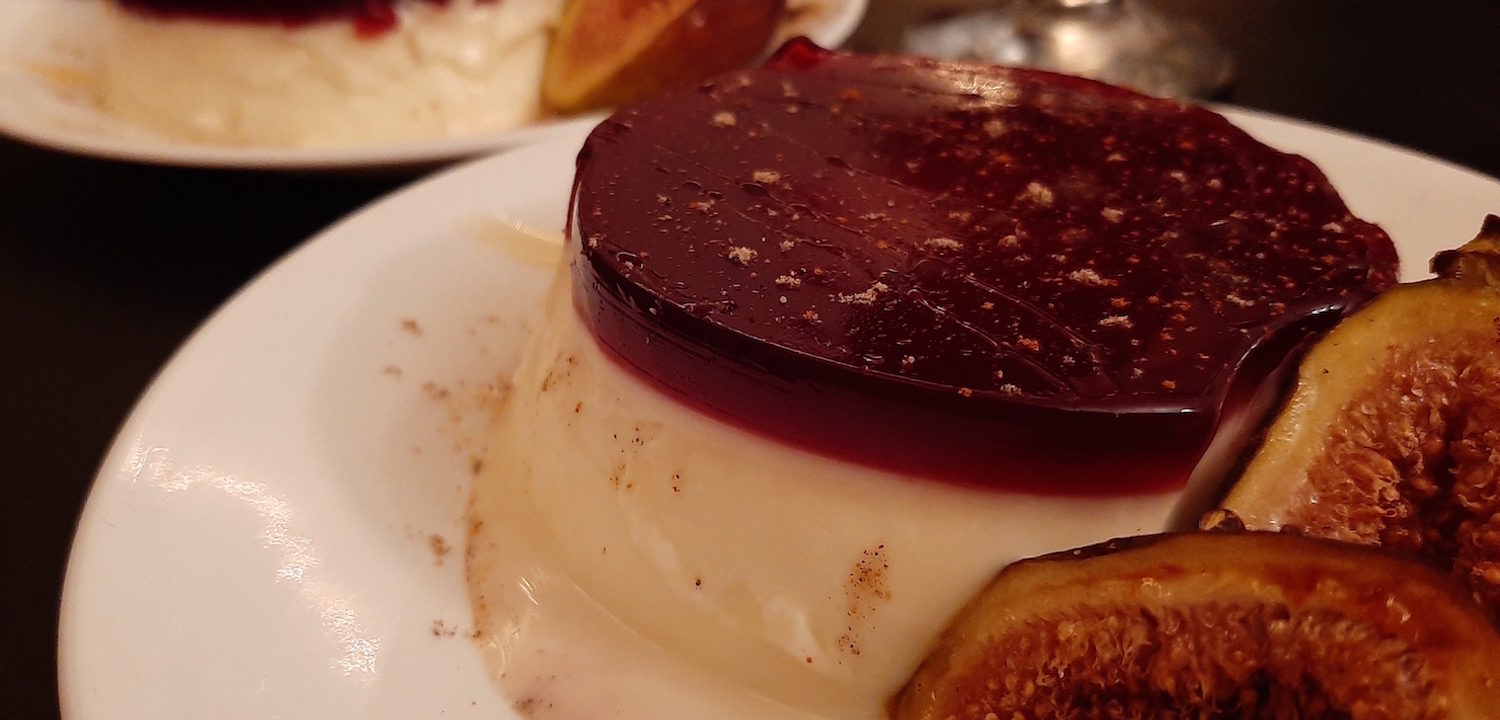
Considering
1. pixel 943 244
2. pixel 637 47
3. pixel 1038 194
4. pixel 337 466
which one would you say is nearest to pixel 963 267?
pixel 943 244

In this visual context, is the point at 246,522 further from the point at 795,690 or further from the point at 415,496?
the point at 795,690

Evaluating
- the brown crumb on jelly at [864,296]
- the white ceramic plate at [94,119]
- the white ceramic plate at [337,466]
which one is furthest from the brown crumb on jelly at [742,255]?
the white ceramic plate at [94,119]

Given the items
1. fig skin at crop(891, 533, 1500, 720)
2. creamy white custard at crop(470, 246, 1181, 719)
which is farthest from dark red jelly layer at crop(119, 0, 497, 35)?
fig skin at crop(891, 533, 1500, 720)

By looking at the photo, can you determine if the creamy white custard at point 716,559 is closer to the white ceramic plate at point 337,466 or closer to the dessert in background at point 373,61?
the white ceramic plate at point 337,466

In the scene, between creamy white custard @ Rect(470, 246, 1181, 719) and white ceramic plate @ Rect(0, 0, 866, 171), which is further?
white ceramic plate @ Rect(0, 0, 866, 171)

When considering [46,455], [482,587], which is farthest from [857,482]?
[46,455]

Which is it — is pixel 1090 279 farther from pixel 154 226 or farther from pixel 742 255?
pixel 154 226

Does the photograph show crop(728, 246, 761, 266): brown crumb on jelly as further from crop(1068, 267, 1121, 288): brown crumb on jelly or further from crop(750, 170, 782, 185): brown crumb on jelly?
crop(1068, 267, 1121, 288): brown crumb on jelly
